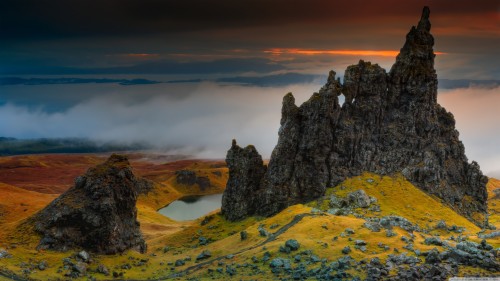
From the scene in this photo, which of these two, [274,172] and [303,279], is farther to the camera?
[274,172]

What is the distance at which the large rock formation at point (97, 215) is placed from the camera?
484ft

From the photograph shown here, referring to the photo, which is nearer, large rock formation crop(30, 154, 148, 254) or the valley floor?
the valley floor

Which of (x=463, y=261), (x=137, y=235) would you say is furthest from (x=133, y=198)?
(x=463, y=261)

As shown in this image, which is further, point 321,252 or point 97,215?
point 97,215

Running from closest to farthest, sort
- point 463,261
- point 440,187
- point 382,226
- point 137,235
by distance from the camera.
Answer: point 463,261 → point 382,226 → point 137,235 → point 440,187

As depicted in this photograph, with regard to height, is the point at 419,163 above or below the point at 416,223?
above

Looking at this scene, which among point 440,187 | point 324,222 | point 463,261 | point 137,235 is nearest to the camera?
point 463,261

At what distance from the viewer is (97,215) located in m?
154

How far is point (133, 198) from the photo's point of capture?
547ft

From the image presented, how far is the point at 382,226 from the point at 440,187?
76831 mm

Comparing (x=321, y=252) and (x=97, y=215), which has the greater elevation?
(x=321, y=252)

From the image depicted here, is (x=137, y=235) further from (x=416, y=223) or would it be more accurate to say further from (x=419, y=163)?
(x=419, y=163)

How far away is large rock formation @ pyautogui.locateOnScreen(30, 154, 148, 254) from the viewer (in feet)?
484

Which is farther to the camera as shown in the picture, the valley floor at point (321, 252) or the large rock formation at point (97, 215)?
the large rock formation at point (97, 215)
